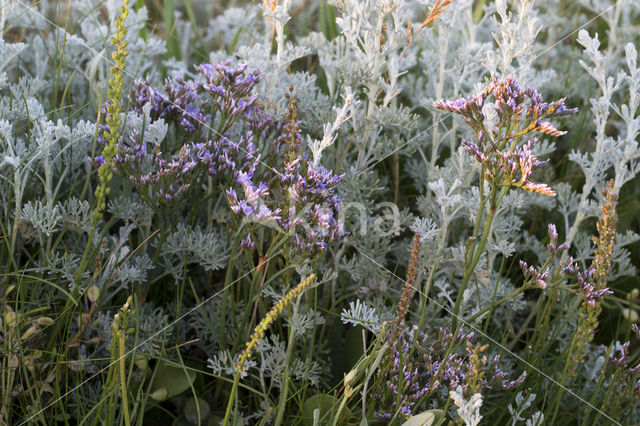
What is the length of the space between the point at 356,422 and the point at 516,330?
1.04 metres

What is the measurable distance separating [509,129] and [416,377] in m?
0.80

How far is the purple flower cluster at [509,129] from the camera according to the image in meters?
1.98

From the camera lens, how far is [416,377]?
2137mm

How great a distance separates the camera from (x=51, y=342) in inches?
89.4

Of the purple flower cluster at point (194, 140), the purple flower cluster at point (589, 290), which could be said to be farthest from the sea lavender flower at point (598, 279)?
the purple flower cluster at point (194, 140)

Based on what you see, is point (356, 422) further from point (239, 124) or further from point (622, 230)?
point (622, 230)

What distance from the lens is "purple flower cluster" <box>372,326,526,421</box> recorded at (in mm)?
2068

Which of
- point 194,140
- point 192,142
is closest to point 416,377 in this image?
point 192,142

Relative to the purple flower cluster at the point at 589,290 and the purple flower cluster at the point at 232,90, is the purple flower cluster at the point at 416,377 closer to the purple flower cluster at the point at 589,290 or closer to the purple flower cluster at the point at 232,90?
the purple flower cluster at the point at 589,290

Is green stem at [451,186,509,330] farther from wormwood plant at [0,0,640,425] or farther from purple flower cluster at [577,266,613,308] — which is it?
purple flower cluster at [577,266,613,308]

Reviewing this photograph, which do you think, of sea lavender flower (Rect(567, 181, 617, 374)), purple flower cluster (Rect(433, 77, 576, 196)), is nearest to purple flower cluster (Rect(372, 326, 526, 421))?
sea lavender flower (Rect(567, 181, 617, 374))

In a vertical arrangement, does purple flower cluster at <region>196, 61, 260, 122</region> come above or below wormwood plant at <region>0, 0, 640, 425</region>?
above

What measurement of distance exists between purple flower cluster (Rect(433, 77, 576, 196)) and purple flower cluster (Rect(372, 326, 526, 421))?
50 cm

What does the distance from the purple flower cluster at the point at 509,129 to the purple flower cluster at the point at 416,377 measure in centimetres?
50
